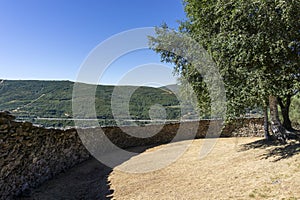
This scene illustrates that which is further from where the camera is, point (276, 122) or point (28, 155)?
point (276, 122)

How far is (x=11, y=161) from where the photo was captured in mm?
3633

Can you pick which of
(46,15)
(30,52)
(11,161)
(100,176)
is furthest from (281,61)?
(30,52)

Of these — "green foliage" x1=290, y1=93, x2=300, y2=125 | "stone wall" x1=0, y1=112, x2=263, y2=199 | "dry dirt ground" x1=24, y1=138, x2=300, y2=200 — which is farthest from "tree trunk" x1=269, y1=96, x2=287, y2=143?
"green foliage" x1=290, y1=93, x2=300, y2=125

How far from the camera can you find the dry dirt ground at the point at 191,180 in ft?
10.8

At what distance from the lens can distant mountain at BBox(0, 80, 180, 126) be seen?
772 centimetres

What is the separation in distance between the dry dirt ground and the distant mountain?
190 cm

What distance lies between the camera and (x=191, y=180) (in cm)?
423

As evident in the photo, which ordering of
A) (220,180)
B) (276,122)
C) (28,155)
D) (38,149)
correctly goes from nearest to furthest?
(220,180) → (28,155) → (38,149) → (276,122)

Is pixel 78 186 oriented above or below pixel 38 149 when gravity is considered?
below

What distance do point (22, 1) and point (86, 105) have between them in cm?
458

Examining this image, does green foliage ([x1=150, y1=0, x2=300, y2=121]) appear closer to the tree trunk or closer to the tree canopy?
the tree canopy

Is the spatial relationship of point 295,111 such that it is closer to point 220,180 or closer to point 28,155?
point 220,180

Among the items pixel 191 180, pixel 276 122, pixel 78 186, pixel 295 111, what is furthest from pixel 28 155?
pixel 295 111

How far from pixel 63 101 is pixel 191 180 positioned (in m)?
10.6
